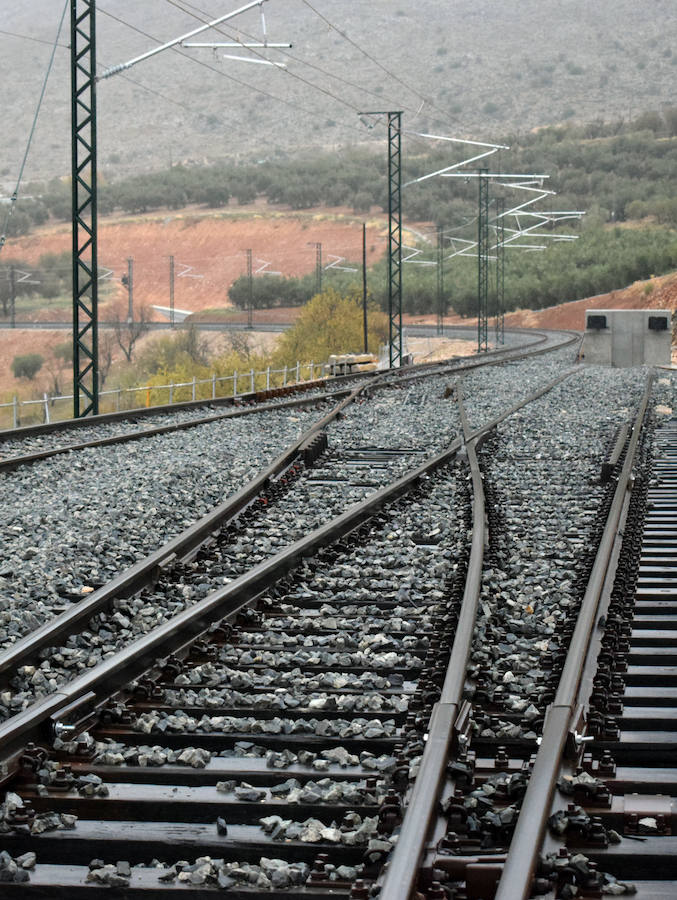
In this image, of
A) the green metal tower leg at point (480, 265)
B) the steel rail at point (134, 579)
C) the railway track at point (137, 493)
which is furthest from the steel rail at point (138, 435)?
the green metal tower leg at point (480, 265)

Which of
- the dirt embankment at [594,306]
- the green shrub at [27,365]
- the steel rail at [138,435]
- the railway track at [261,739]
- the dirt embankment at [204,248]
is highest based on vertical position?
the dirt embankment at [204,248]

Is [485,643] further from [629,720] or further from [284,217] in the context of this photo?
[284,217]

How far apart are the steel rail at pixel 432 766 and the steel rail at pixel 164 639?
1.38 meters

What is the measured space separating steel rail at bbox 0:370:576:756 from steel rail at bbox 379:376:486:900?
4.53 feet

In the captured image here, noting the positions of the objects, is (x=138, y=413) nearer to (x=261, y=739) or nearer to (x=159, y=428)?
(x=159, y=428)

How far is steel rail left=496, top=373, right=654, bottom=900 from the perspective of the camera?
3.57 meters

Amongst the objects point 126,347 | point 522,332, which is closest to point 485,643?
point 522,332

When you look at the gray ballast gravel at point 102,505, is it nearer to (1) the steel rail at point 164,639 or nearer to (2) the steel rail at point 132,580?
(2) the steel rail at point 132,580

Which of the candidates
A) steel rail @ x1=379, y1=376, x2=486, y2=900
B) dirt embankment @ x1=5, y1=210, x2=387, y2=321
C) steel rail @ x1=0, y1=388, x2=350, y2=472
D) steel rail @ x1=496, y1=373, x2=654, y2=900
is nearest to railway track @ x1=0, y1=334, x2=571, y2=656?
steel rail @ x1=0, y1=388, x2=350, y2=472

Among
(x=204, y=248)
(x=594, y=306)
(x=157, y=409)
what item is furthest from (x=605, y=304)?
(x=157, y=409)

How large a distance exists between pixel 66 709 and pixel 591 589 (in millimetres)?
3319

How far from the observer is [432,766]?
4.41m

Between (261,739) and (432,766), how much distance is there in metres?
1.00

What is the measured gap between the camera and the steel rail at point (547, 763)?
357cm
